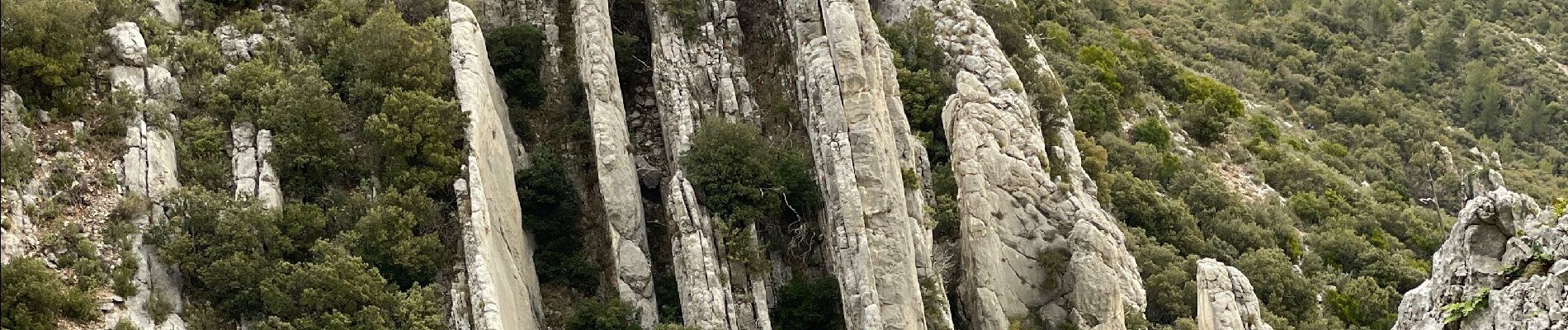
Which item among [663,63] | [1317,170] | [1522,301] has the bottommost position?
[1522,301]

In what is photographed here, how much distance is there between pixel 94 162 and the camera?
39.8 meters

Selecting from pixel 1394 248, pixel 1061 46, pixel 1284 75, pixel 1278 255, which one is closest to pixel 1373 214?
pixel 1394 248

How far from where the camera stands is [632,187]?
1871 inches

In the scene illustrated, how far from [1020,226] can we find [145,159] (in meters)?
27.4

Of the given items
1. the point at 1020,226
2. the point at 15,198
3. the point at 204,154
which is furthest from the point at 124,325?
the point at 1020,226

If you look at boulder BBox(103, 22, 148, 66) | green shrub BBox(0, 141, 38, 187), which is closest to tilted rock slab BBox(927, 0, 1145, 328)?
boulder BBox(103, 22, 148, 66)

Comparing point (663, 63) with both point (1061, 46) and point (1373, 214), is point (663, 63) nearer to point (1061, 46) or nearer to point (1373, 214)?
point (1061, 46)

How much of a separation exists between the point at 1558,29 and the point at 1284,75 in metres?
25.1

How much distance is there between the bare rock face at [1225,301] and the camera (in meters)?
52.4

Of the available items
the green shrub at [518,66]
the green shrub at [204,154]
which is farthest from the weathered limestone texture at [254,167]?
the green shrub at [518,66]

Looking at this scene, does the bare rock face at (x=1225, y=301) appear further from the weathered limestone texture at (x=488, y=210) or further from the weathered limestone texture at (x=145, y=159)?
the weathered limestone texture at (x=145, y=159)

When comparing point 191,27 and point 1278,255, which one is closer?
point 191,27

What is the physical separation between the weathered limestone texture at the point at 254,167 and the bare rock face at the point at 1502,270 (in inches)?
1160

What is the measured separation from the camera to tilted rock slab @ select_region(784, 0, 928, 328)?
148 feet
